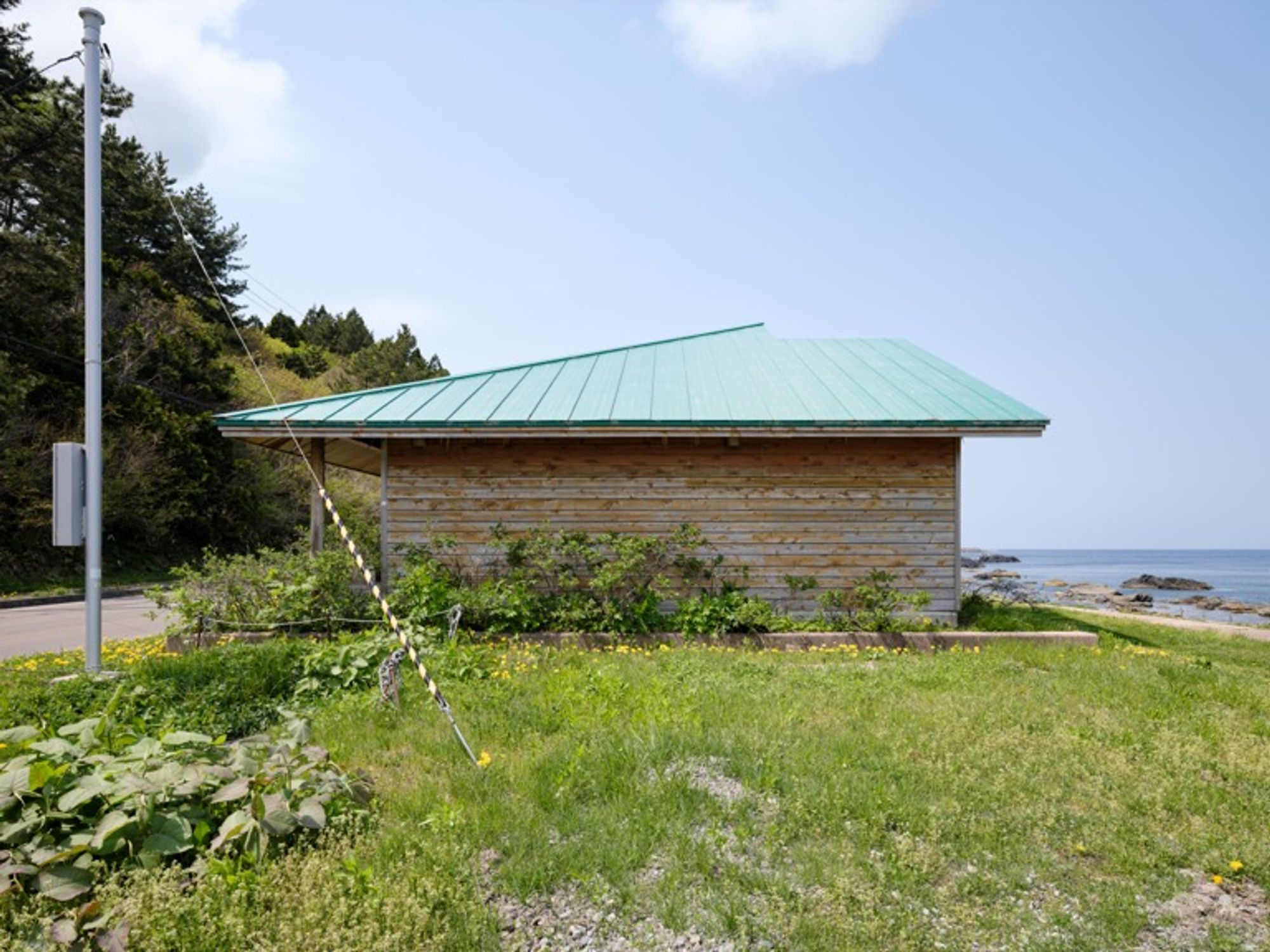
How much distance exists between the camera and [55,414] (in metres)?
22.6

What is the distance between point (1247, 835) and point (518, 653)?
6.23 meters

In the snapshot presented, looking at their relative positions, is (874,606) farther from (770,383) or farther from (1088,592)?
(1088,592)

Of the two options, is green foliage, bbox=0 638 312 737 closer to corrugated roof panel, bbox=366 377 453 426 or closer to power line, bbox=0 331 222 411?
corrugated roof panel, bbox=366 377 453 426

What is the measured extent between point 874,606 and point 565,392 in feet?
17.9

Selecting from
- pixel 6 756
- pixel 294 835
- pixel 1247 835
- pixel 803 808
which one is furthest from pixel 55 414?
pixel 1247 835

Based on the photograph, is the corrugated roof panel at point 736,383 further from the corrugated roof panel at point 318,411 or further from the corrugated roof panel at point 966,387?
the corrugated roof panel at point 318,411

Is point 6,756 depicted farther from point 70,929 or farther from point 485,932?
point 485,932

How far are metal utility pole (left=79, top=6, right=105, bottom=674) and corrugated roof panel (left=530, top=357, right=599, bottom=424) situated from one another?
481cm

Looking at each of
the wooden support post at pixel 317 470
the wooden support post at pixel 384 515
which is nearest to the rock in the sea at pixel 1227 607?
the wooden support post at pixel 384 515

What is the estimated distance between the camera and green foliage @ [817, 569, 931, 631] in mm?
10062

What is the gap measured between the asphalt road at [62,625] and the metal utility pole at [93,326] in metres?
2.30

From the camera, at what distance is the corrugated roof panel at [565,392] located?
10320 mm

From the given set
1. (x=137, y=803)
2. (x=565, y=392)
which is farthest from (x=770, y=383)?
(x=137, y=803)

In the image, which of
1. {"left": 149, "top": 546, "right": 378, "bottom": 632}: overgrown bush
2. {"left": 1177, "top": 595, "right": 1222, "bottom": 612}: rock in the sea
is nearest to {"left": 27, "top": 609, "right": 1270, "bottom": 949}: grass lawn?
{"left": 149, "top": 546, "right": 378, "bottom": 632}: overgrown bush
